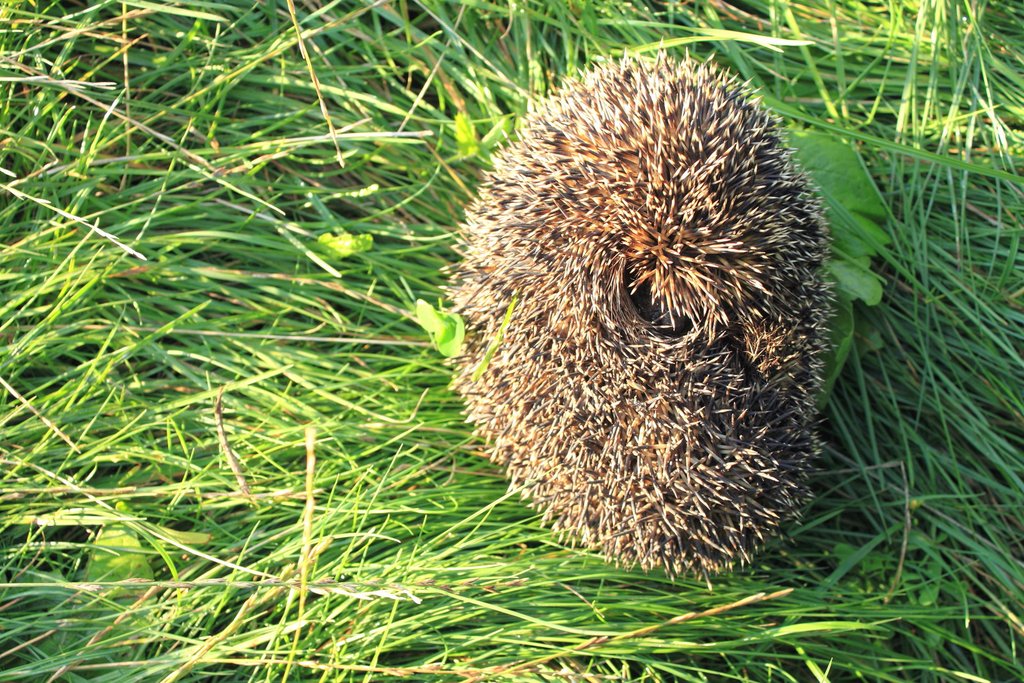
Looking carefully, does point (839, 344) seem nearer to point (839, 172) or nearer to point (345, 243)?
point (839, 172)

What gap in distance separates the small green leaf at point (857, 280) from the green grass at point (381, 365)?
0.32 m

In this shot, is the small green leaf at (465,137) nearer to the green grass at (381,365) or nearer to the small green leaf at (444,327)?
the green grass at (381,365)

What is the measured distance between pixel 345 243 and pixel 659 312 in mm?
1668

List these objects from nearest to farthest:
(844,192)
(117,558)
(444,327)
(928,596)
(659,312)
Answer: (659,312)
(444,327)
(117,558)
(928,596)
(844,192)

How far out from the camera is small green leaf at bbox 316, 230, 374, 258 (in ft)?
13.6

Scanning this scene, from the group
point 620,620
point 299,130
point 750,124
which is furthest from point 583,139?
point 620,620

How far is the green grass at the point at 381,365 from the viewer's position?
11.9 ft

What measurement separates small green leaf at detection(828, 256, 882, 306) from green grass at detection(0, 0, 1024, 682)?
0.32 m

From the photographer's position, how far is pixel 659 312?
3.45m

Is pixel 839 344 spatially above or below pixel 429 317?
below

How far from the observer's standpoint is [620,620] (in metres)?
3.71

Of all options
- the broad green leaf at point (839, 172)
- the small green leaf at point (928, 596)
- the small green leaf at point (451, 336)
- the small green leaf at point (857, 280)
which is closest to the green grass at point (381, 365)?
the small green leaf at point (928, 596)

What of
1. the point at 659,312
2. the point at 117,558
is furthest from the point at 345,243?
the point at 117,558

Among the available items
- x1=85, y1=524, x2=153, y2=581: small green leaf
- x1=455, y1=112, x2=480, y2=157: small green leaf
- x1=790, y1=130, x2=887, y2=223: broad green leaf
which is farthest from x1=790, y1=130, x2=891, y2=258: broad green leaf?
x1=85, y1=524, x2=153, y2=581: small green leaf
